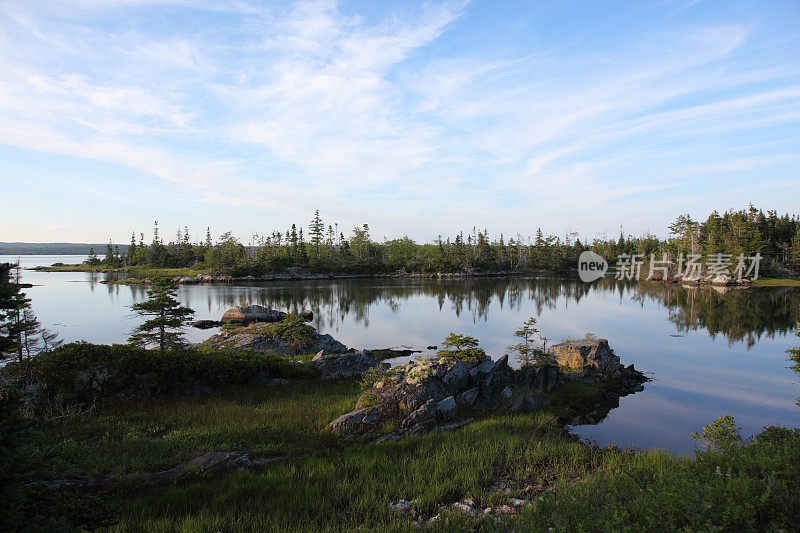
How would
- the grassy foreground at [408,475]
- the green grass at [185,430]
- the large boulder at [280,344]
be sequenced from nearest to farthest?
the grassy foreground at [408,475]
the green grass at [185,430]
the large boulder at [280,344]

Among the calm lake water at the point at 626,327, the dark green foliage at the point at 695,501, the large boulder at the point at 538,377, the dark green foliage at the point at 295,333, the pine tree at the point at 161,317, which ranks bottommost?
the calm lake water at the point at 626,327

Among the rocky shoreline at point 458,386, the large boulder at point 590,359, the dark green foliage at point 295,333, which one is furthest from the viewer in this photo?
the dark green foliage at point 295,333

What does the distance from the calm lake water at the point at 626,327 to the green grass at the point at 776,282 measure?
9.79m

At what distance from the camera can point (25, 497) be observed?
3717mm

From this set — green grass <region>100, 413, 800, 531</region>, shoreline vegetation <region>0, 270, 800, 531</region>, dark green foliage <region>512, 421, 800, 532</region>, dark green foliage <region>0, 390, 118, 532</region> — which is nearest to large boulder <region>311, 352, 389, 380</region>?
shoreline vegetation <region>0, 270, 800, 531</region>

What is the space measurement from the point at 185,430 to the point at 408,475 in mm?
6529

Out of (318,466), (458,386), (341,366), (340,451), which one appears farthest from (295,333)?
(318,466)

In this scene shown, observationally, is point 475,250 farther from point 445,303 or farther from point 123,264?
point 123,264

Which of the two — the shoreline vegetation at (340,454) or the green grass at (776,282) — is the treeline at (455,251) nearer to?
the green grass at (776,282)

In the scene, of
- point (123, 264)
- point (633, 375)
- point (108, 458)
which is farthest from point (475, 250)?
point (108, 458)

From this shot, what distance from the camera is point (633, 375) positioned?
74.1 feet

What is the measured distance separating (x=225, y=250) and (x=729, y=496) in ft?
363

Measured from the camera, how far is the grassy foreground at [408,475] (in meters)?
5.27

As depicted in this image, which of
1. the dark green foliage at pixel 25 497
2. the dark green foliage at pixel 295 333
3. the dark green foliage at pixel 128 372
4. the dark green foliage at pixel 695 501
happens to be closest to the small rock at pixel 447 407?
the dark green foliage at pixel 695 501
